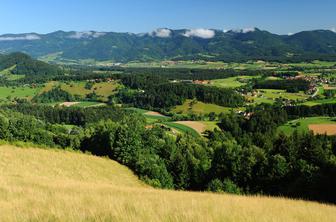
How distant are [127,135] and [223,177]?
60.7 ft

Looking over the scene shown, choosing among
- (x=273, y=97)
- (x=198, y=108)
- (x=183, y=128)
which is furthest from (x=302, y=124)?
(x=273, y=97)

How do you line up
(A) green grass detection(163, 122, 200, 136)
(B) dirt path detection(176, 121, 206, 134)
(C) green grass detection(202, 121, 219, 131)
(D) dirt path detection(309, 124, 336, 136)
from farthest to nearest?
1. (C) green grass detection(202, 121, 219, 131)
2. (B) dirt path detection(176, 121, 206, 134)
3. (A) green grass detection(163, 122, 200, 136)
4. (D) dirt path detection(309, 124, 336, 136)

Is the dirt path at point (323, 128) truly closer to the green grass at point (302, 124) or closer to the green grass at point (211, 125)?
the green grass at point (302, 124)

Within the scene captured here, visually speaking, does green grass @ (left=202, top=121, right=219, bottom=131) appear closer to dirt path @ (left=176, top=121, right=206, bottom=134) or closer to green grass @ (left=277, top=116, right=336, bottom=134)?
dirt path @ (left=176, top=121, right=206, bottom=134)

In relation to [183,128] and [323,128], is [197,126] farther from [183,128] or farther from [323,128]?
[323,128]

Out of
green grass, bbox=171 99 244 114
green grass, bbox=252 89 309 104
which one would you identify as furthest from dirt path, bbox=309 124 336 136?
green grass, bbox=252 89 309 104

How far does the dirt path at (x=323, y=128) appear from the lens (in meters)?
104

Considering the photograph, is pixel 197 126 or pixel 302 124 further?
pixel 197 126

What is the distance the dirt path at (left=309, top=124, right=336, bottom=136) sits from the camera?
104 meters

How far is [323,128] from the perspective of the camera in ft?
355

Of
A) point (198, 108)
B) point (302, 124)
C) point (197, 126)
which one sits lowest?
point (198, 108)

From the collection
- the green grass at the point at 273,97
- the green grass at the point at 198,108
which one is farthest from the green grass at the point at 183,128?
the green grass at the point at 273,97

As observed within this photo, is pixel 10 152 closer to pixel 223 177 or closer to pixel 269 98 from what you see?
pixel 223 177

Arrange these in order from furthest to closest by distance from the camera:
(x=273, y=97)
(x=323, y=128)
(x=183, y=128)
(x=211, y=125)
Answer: (x=273, y=97)
(x=211, y=125)
(x=183, y=128)
(x=323, y=128)
